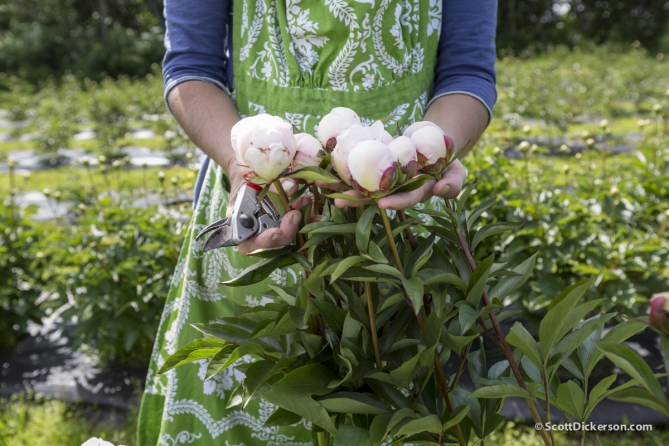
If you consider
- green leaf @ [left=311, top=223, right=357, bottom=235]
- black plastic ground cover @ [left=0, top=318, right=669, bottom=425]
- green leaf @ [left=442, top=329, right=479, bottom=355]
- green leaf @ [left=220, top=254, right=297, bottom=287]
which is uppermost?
green leaf @ [left=311, top=223, right=357, bottom=235]

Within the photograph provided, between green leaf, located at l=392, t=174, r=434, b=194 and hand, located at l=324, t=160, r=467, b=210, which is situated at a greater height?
green leaf, located at l=392, t=174, r=434, b=194

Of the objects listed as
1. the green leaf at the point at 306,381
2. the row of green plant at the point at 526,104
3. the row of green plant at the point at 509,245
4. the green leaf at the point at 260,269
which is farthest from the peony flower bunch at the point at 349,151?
the row of green plant at the point at 526,104

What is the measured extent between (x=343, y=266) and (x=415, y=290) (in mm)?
76

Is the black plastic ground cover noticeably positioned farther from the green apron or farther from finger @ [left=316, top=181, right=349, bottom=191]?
finger @ [left=316, top=181, right=349, bottom=191]

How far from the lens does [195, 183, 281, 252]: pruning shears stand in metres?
0.76

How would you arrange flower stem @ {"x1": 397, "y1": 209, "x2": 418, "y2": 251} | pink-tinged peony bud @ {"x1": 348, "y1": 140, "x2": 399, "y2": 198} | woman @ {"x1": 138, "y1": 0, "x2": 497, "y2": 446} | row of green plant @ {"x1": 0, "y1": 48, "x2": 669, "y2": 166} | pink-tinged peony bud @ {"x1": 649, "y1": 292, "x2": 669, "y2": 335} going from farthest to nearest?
row of green plant @ {"x1": 0, "y1": 48, "x2": 669, "y2": 166} → woman @ {"x1": 138, "y1": 0, "x2": 497, "y2": 446} → flower stem @ {"x1": 397, "y1": 209, "x2": 418, "y2": 251} → pink-tinged peony bud @ {"x1": 348, "y1": 140, "x2": 399, "y2": 198} → pink-tinged peony bud @ {"x1": 649, "y1": 292, "x2": 669, "y2": 335}

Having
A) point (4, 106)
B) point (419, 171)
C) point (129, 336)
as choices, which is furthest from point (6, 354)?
point (4, 106)

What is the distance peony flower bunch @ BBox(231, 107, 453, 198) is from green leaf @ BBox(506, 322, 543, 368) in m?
0.19

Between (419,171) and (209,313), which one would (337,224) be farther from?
(209,313)

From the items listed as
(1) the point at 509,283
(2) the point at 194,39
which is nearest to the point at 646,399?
(1) the point at 509,283

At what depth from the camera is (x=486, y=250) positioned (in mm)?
2373

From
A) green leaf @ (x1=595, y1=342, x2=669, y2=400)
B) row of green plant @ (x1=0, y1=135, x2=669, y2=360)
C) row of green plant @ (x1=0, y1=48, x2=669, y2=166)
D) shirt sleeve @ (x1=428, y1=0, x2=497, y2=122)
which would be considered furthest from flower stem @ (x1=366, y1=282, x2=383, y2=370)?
row of green plant @ (x1=0, y1=48, x2=669, y2=166)

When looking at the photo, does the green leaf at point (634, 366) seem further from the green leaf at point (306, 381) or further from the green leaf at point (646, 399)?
the green leaf at point (306, 381)

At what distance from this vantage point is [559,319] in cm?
65
